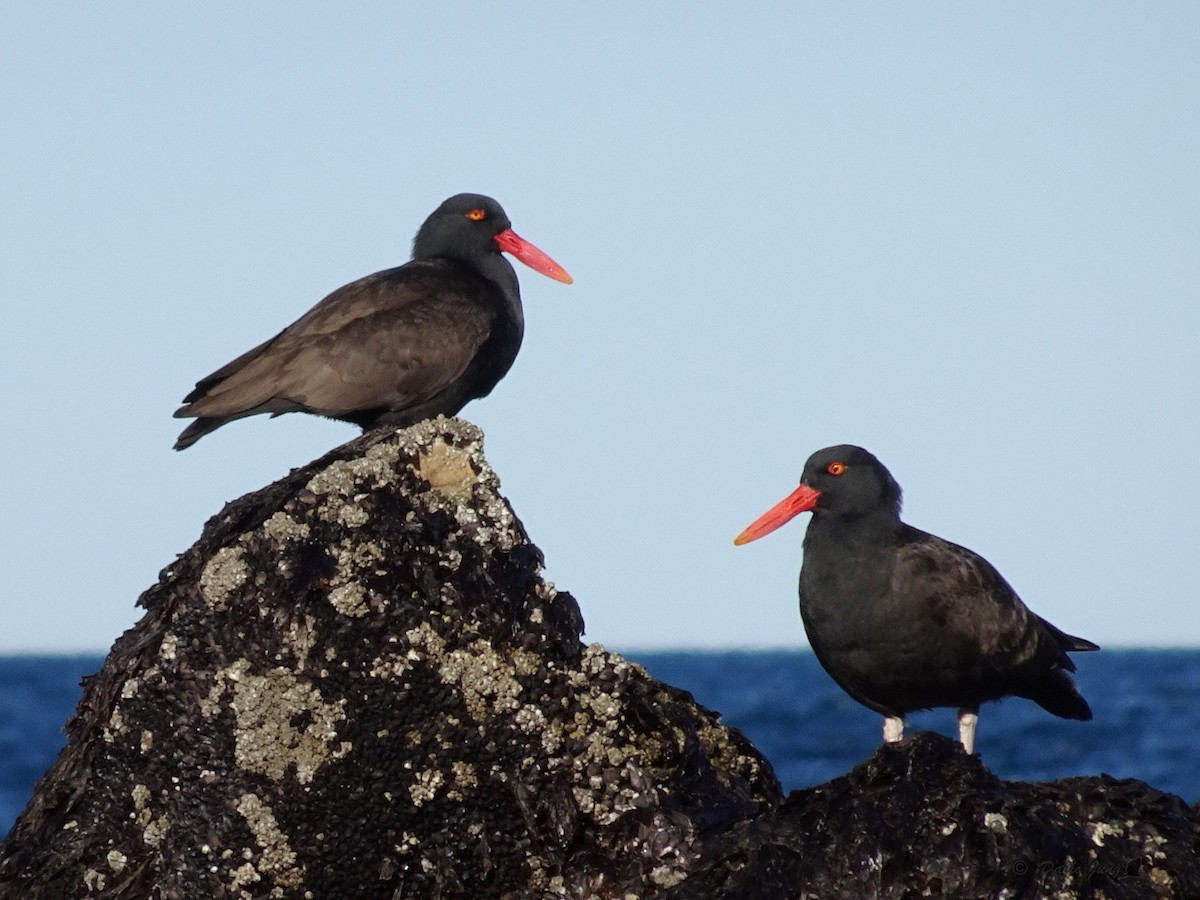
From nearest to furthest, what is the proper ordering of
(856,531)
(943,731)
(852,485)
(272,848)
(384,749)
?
(272,848), (384,749), (856,531), (852,485), (943,731)

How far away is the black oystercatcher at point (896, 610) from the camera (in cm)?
642

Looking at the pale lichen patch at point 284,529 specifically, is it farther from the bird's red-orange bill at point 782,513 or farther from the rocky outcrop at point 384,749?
the bird's red-orange bill at point 782,513

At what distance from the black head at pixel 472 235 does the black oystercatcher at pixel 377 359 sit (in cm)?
56

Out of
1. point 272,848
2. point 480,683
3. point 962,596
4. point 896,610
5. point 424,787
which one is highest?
point 962,596

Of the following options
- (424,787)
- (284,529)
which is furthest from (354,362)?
(424,787)

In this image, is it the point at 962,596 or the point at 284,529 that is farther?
the point at 962,596

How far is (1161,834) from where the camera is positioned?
3.85 m

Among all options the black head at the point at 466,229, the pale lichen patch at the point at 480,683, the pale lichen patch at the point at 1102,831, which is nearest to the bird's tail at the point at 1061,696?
the pale lichen patch at the point at 1102,831

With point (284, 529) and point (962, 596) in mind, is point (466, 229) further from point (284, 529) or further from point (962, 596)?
point (284, 529)

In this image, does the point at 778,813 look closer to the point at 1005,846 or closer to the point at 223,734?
the point at 1005,846

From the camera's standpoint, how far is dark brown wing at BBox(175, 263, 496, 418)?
25.3 feet

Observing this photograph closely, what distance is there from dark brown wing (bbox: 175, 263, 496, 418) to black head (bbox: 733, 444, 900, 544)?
1910 mm

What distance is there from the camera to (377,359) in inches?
305

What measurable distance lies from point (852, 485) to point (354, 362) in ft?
8.39
